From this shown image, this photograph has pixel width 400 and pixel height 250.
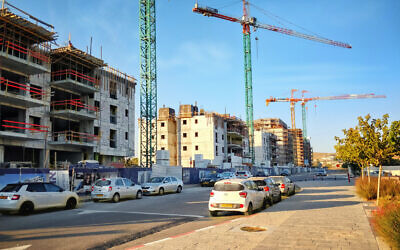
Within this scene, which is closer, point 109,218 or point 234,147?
point 109,218

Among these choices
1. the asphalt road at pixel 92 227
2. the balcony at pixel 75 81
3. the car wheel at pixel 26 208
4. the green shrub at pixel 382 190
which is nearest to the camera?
the asphalt road at pixel 92 227

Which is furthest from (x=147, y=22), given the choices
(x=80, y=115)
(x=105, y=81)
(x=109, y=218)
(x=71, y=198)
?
(x=109, y=218)

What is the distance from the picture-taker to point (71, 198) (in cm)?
1717

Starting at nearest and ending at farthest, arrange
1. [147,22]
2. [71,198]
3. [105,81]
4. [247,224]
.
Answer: [247,224], [71,198], [105,81], [147,22]

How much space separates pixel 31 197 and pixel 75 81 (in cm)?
2377

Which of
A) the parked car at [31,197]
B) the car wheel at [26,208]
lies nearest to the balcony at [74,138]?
the parked car at [31,197]

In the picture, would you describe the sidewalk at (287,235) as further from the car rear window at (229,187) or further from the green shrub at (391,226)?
the car rear window at (229,187)

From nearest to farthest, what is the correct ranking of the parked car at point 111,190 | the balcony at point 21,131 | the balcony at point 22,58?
the parked car at point 111,190 < the balcony at point 21,131 < the balcony at point 22,58

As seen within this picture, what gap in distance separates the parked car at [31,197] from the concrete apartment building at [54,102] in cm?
1308

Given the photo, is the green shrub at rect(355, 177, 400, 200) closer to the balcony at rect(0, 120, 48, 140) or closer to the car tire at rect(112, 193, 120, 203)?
the car tire at rect(112, 193, 120, 203)

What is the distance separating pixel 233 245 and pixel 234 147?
75623 millimetres

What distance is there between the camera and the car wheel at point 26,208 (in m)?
14.7

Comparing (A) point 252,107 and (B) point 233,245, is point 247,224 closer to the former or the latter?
(B) point 233,245

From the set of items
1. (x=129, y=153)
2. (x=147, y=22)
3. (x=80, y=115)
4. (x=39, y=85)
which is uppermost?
(x=147, y=22)
